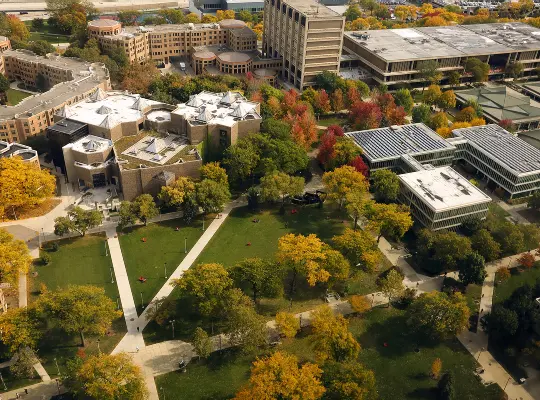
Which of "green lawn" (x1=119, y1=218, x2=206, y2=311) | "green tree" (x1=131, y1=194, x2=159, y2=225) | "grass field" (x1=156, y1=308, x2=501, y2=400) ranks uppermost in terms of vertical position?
"green tree" (x1=131, y1=194, x2=159, y2=225)

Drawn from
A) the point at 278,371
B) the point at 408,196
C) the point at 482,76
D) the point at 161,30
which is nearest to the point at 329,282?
the point at 278,371

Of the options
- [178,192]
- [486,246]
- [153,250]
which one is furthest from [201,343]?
[486,246]

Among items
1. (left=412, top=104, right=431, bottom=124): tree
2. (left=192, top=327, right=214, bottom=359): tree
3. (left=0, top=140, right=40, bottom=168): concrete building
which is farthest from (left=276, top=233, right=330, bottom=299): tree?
(left=412, top=104, right=431, bottom=124): tree

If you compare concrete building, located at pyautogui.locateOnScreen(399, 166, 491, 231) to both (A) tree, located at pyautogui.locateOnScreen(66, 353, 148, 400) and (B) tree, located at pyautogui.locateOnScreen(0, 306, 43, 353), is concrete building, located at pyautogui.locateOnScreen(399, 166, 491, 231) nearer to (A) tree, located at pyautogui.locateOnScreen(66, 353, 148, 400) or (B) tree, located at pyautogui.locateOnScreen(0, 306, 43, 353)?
(A) tree, located at pyautogui.locateOnScreen(66, 353, 148, 400)

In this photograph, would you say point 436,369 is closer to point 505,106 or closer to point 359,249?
point 359,249

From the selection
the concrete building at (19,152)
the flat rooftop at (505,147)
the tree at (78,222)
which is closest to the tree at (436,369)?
the flat rooftop at (505,147)
